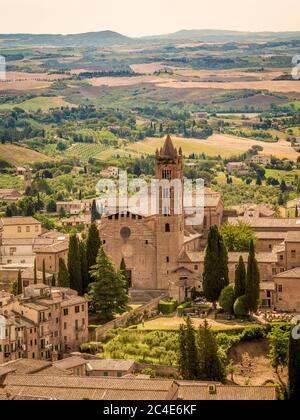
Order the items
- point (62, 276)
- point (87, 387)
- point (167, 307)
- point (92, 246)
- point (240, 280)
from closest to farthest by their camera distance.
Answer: point (87, 387), point (240, 280), point (62, 276), point (167, 307), point (92, 246)

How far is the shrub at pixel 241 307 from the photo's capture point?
6166cm

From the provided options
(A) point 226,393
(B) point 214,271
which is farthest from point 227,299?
(A) point 226,393

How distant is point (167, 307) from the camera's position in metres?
64.6

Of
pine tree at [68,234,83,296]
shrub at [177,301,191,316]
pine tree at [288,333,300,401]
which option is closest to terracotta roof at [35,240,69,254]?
pine tree at [68,234,83,296]

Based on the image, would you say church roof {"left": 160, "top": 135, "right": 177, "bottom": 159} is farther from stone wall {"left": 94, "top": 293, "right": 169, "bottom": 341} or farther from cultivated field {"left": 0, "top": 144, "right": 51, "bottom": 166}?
cultivated field {"left": 0, "top": 144, "right": 51, "bottom": 166}

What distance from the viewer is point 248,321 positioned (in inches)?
2416

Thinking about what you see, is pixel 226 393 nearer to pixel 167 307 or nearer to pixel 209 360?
pixel 209 360

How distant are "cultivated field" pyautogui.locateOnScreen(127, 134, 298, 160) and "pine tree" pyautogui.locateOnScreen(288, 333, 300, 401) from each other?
10408 cm

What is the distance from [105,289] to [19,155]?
89179mm

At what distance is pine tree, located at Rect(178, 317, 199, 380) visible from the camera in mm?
52719

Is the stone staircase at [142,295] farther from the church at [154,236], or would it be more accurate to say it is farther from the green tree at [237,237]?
the green tree at [237,237]
